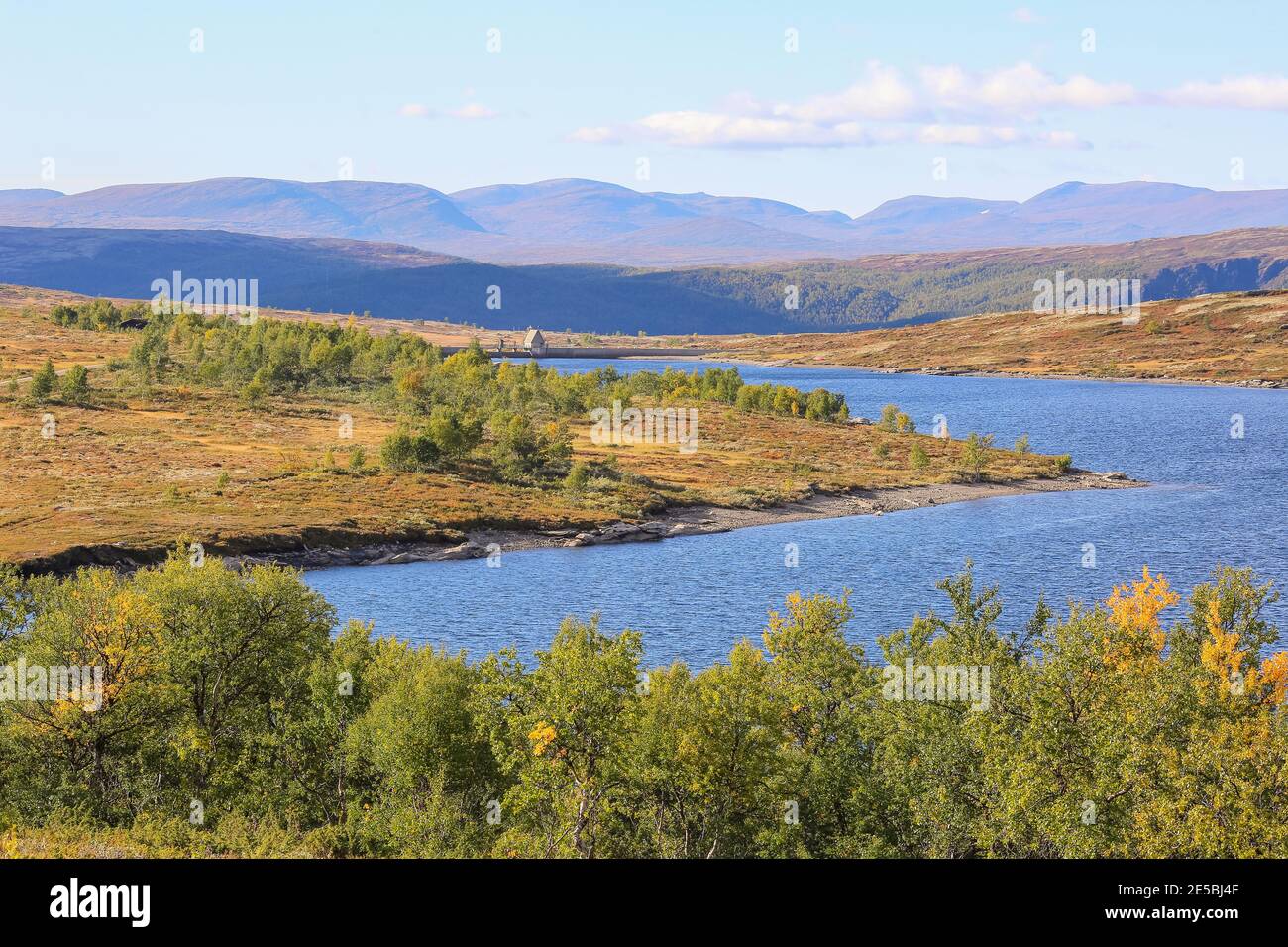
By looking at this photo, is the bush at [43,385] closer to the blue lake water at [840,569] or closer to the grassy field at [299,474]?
the grassy field at [299,474]

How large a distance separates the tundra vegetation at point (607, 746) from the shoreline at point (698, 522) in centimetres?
4424

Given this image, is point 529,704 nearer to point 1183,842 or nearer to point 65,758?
point 65,758

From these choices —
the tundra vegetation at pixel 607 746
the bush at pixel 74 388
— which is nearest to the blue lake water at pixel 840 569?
the tundra vegetation at pixel 607 746

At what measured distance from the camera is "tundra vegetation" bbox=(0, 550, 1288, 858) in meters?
31.7

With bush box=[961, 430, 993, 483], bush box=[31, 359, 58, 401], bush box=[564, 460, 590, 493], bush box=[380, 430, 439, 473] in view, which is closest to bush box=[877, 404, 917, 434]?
bush box=[961, 430, 993, 483]

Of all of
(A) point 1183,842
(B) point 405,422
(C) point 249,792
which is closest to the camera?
(A) point 1183,842

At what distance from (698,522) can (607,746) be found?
73586 mm

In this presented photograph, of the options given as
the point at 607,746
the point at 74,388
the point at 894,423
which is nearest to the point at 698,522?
the point at 894,423

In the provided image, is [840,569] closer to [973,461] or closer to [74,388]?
[973,461]

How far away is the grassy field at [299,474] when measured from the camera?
90.4 meters

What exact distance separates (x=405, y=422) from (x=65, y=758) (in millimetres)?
94363

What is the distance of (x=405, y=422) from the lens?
130 m

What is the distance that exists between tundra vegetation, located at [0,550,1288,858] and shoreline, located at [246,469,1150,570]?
44.2m

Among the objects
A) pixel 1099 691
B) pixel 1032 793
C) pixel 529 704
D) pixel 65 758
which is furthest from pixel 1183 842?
pixel 65 758
